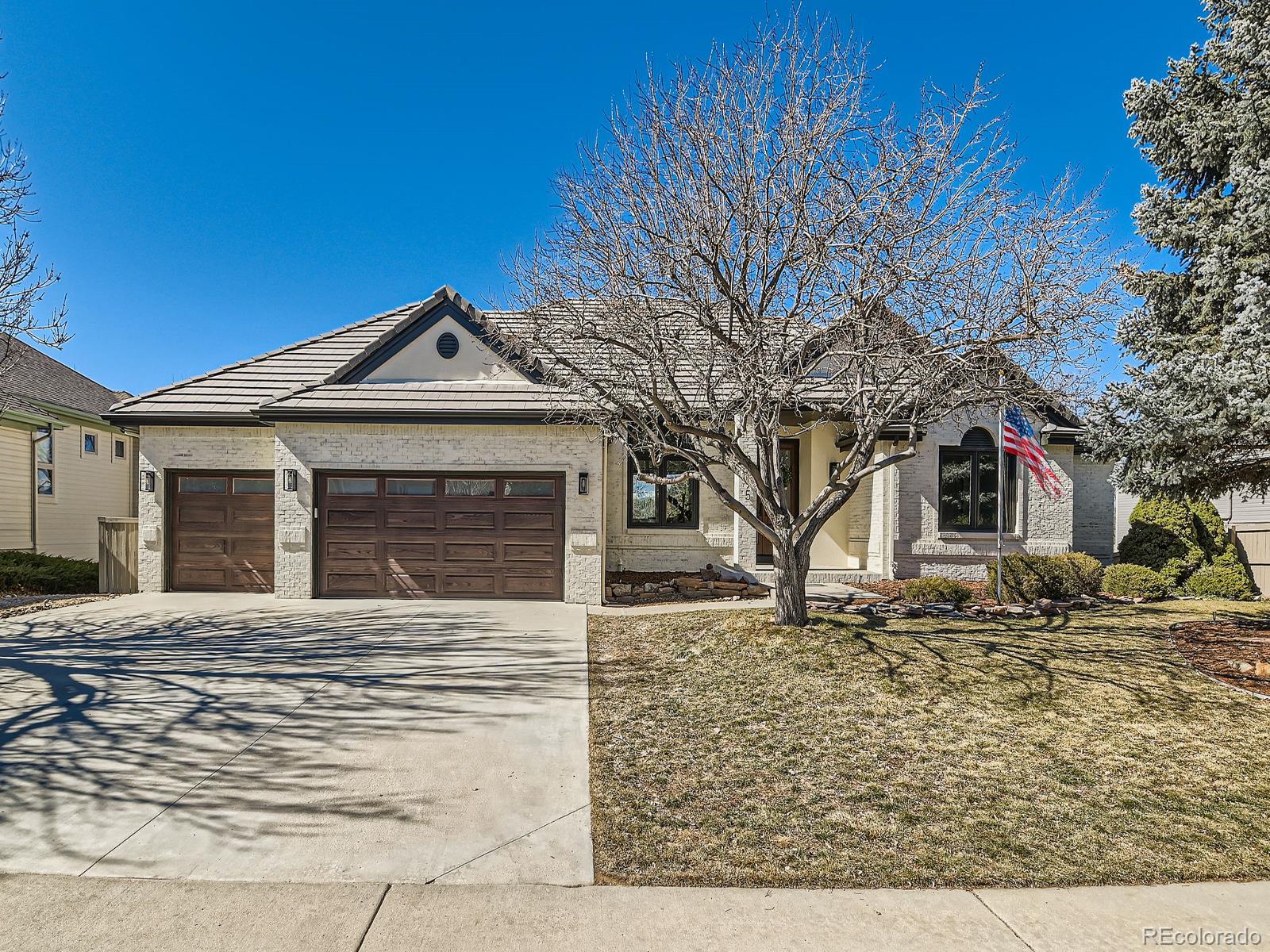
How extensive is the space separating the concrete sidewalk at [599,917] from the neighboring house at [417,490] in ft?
28.9

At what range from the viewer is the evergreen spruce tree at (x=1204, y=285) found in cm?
816

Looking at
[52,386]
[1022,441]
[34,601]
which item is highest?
[52,386]

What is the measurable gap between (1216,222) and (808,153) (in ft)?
21.9

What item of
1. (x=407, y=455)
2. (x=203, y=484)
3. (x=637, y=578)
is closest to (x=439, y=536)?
(x=407, y=455)

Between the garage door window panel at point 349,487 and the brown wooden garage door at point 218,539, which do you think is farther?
the brown wooden garage door at point 218,539

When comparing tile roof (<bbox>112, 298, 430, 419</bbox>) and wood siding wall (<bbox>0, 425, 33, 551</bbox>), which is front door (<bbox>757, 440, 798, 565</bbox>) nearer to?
tile roof (<bbox>112, 298, 430, 419</bbox>)

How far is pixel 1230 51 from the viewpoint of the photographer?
9484 millimetres

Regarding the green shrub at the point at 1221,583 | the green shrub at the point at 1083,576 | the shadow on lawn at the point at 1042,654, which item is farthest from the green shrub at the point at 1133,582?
the shadow on lawn at the point at 1042,654

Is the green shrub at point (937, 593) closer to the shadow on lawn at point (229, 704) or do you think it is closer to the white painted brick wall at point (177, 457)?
the shadow on lawn at point (229, 704)

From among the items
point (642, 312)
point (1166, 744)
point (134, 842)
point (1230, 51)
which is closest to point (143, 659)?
point (134, 842)

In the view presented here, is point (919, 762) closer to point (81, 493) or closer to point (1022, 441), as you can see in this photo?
point (1022, 441)

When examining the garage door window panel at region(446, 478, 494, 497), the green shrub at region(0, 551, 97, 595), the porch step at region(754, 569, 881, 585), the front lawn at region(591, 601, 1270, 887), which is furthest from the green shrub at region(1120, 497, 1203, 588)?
the green shrub at region(0, 551, 97, 595)

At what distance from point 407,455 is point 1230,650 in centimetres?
1235

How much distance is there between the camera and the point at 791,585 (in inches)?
346
